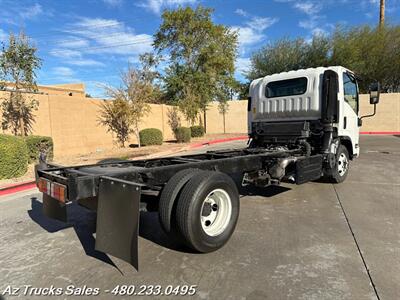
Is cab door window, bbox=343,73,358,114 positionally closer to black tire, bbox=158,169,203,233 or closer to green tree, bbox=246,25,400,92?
black tire, bbox=158,169,203,233

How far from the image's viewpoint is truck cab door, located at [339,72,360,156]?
7.55 metres

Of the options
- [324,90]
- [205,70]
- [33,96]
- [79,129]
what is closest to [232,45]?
[205,70]

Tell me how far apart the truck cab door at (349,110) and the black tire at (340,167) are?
0.35m

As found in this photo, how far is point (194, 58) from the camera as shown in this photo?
2656cm

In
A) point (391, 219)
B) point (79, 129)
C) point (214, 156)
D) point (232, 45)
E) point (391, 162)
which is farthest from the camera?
point (232, 45)

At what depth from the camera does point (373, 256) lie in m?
3.99

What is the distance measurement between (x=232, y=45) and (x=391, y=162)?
1915cm

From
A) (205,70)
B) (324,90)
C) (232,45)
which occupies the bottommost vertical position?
(324,90)

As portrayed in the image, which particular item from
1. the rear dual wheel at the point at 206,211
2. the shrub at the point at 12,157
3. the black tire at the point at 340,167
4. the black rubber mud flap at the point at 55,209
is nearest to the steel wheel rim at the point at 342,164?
the black tire at the point at 340,167

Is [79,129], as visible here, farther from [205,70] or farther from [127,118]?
[205,70]

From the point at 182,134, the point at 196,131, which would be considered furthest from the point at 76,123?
the point at 196,131

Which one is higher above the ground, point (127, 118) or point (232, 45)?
point (232, 45)

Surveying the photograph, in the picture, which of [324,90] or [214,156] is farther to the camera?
[324,90]

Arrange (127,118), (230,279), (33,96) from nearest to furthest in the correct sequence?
1. (230,279)
2. (33,96)
3. (127,118)
